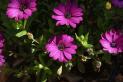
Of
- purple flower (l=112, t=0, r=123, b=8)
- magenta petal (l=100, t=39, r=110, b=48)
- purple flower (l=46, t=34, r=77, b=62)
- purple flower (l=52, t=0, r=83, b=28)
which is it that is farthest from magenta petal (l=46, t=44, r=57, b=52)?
purple flower (l=112, t=0, r=123, b=8)

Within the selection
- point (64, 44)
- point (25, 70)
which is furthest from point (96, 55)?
point (25, 70)

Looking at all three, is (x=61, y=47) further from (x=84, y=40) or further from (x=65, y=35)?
(x=84, y=40)

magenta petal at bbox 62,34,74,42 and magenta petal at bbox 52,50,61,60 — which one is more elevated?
magenta petal at bbox 62,34,74,42

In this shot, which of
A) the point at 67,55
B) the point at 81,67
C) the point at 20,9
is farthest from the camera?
the point at 81,67

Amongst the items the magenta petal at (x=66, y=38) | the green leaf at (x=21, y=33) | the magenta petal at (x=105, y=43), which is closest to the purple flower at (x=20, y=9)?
the green leaf at (x=21, y=33)

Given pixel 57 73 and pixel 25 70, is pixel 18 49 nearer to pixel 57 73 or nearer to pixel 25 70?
pixel 25 70

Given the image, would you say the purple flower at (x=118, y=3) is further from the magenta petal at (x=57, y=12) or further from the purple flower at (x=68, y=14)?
the magenta petal at (x=57, y=12)

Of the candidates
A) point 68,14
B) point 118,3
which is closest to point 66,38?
point 68,14

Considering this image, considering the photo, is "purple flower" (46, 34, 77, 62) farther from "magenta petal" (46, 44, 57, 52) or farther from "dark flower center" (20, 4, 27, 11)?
"dark flower center" (20, 4, 27, 11)
